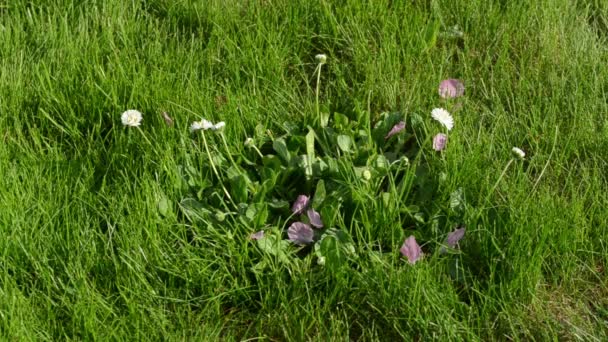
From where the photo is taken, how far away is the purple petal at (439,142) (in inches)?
88.5

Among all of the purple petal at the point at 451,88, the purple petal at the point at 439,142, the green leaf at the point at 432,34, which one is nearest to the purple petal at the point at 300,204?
the purple petal at the point at 439,142

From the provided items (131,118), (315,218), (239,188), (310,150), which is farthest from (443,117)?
(131,118)

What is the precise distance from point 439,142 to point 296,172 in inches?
15.1

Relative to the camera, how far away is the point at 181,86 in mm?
2383

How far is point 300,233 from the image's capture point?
6.78 ft

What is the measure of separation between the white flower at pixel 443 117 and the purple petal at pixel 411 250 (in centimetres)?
38

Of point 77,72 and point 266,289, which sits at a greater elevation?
point 77,72

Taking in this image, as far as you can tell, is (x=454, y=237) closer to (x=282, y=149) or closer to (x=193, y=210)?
(x=282, y=149)

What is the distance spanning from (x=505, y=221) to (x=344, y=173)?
405mm

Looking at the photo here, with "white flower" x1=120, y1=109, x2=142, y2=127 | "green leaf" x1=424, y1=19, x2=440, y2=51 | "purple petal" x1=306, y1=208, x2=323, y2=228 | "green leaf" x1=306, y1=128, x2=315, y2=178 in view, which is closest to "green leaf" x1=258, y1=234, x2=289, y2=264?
"purple petal" x1=306, y1=208, x2=323, y2=228

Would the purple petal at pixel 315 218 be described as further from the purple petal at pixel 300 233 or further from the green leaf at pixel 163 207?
the green leaf at pixel 163 207

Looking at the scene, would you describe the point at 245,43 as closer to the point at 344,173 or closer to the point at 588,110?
the point at 344,173

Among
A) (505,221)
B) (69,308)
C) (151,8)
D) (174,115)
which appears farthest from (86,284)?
(151,8)

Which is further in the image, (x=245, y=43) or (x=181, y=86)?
(x=245, y=43)
